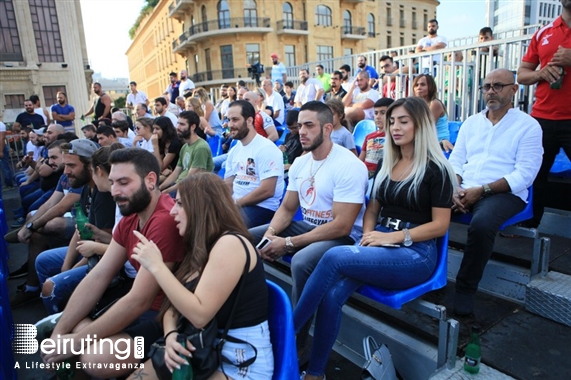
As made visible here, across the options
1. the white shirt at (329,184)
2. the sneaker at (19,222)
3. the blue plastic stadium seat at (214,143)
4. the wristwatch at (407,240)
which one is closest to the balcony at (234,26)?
the blue plastic stadium seat at (214,143)

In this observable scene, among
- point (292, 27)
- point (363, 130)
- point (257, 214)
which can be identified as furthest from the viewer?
point (292, 27)

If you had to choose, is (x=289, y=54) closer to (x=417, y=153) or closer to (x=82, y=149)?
(x=82, y=149)

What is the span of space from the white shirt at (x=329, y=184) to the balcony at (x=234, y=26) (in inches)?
1198

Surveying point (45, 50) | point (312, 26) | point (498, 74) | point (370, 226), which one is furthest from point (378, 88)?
point (312, 26)

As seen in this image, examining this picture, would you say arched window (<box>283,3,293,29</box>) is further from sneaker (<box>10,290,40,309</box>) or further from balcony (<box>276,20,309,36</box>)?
sneaker (<box>10,290,40,309</box>)

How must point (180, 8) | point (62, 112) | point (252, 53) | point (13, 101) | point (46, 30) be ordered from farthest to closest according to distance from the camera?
point (180, 8), point (252, 53), point (46, 30), point (13, 101), point (62, 112)

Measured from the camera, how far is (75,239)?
290 cm

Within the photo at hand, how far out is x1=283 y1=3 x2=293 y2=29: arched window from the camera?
31.5 m

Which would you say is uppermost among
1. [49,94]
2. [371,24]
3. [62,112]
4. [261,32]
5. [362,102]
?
[371,24]

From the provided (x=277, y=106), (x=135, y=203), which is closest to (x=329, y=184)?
(x=135, y=203)

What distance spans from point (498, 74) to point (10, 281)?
5.13 meters

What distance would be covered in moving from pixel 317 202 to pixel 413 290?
0.92 meters

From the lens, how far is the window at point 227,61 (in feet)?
103

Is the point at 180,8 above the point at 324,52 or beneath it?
above
